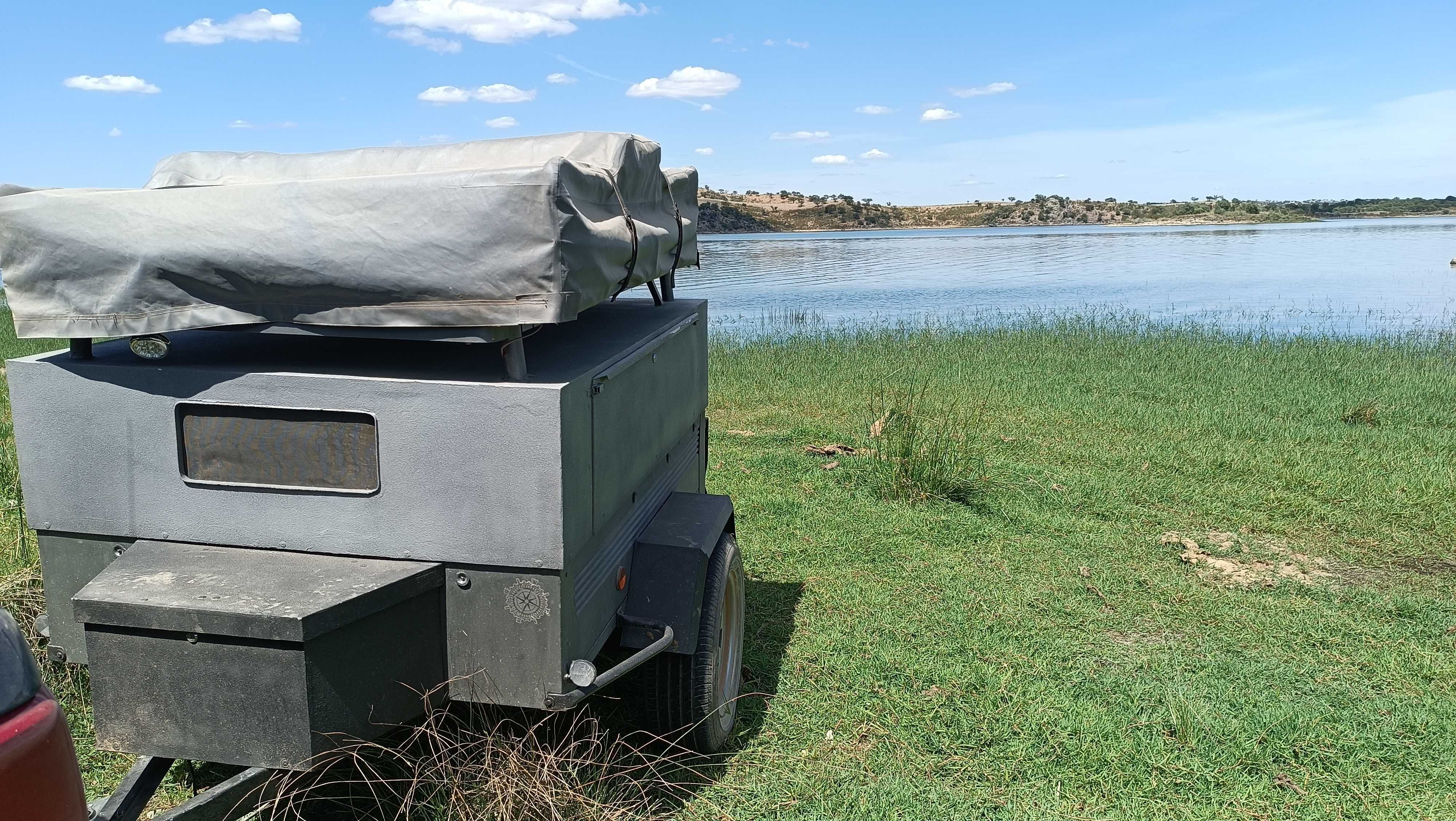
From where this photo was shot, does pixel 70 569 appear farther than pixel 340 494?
Yes

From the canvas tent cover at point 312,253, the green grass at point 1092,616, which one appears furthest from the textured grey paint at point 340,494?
the green grass at point 1092,616

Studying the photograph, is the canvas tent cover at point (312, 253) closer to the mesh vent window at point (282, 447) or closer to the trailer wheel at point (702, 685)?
the mesh vent window at point (282, 447)

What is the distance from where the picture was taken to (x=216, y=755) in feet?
7.84

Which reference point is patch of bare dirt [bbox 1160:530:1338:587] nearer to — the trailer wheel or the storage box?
the trailer wheel

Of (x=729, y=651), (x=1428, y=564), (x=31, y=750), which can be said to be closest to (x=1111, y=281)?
(x=1428, y=564)

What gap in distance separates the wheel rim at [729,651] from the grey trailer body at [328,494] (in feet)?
2.82

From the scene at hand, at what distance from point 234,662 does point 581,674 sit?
33.8 inches

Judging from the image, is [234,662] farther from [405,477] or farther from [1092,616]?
[1092,616]

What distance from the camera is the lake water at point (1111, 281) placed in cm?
2395

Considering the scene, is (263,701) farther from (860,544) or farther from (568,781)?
(860,544)

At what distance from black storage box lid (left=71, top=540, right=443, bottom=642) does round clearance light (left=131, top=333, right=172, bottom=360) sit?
52 centimetres

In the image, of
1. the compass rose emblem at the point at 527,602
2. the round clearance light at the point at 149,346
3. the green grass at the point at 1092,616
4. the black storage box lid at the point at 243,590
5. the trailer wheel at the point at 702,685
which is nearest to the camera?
the black storage box lid at the point at 243,590

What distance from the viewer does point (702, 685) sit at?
Result: 3449 mm

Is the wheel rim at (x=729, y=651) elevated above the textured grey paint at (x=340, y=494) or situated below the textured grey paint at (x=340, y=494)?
below
